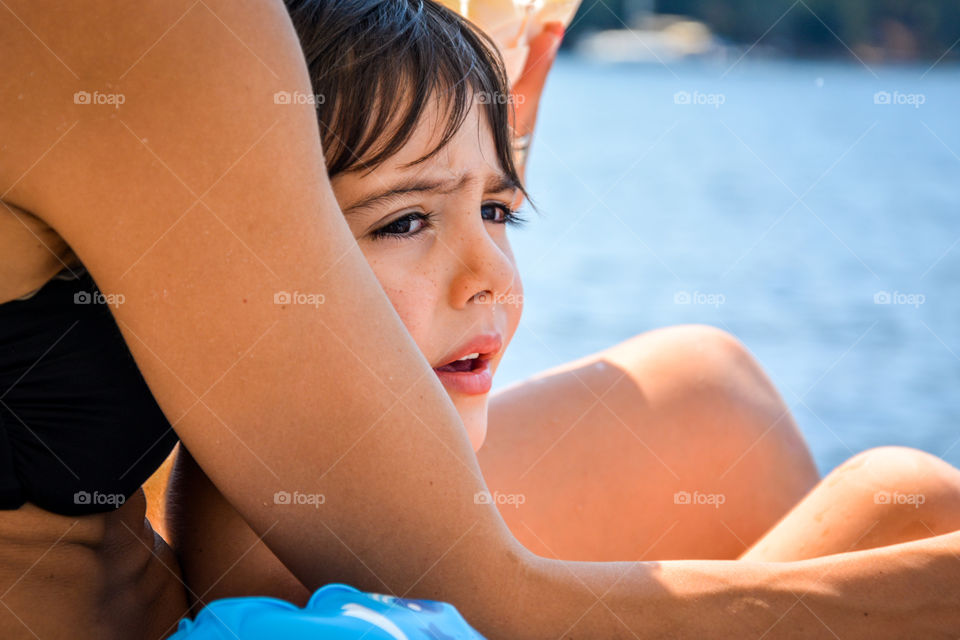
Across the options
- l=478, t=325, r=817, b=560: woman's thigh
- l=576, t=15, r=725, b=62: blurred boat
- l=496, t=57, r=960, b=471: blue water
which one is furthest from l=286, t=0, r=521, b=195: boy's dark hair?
l=576, t=15, r=725, b=62: blurred boat

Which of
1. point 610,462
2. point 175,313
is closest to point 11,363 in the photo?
point 175,313

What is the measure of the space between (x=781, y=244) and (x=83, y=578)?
669cm

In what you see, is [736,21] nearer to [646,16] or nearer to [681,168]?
[646,16]

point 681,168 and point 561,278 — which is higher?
point 561,278

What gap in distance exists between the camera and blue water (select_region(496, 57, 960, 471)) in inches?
142

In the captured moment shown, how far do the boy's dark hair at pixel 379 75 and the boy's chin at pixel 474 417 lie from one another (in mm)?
264

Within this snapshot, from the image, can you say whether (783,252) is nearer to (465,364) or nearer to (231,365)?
(465,364)

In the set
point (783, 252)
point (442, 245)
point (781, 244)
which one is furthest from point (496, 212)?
point (781, 244)

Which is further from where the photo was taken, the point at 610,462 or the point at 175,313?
the point at 610,462

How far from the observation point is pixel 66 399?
76 cm

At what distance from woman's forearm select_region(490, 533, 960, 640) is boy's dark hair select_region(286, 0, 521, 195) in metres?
0.46

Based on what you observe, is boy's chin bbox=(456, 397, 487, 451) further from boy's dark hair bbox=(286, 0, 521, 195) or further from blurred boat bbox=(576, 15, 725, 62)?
blurred boat bbox=(576, 15, 725, 62)

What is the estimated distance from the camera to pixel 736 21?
23.3 meters

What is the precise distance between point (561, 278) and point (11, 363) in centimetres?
496
